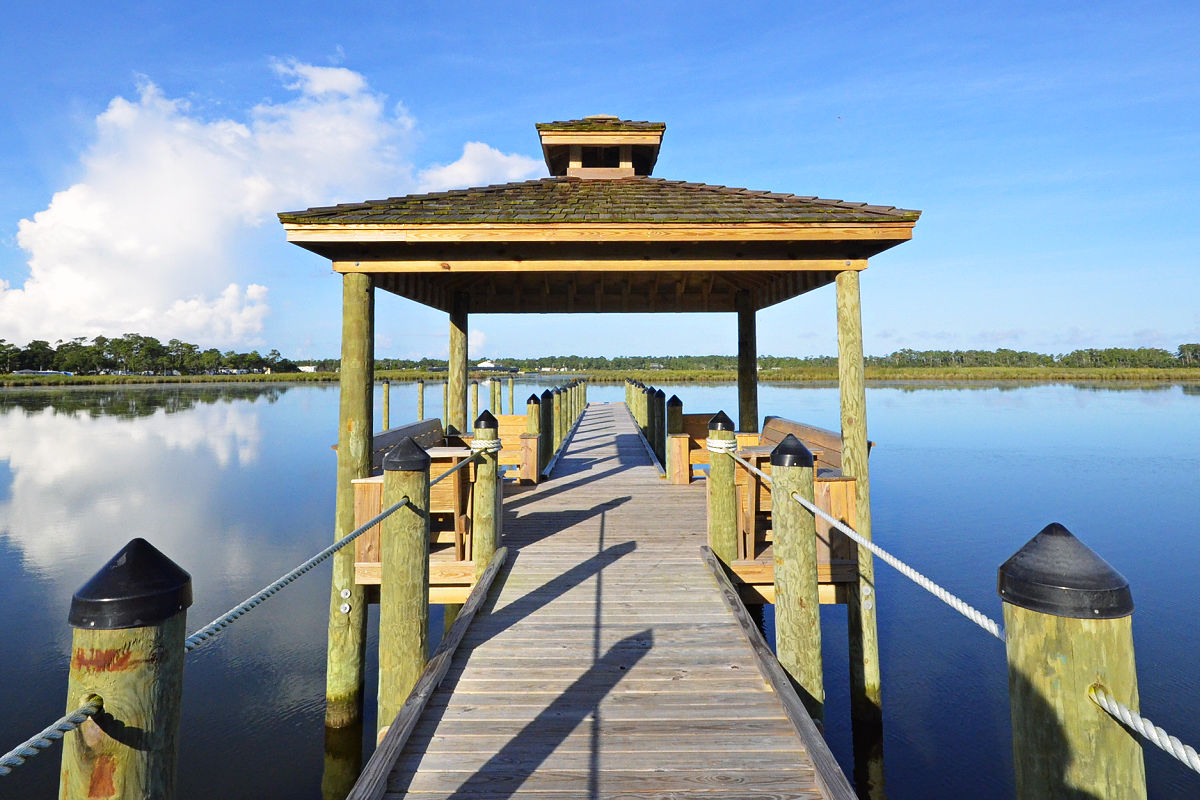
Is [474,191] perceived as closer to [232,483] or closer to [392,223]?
[392,223]

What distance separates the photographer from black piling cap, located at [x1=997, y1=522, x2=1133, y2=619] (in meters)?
1.43

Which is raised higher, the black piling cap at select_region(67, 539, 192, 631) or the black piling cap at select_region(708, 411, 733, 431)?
the black piling cap at select_region(708, 411, 733, 431)

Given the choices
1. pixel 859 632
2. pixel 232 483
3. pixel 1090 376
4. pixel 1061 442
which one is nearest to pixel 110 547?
pixel 232 483

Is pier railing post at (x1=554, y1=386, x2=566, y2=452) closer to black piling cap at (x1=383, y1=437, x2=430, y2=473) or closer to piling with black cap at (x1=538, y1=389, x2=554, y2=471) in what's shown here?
piling with black cap at (x1=538, y1=389, x2=554, y2=471)

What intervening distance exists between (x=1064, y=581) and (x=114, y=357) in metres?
152

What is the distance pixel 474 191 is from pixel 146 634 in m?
7.32

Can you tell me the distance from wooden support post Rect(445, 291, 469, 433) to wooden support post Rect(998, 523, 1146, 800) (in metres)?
9.31

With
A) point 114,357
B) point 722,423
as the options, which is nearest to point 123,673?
point 722,423

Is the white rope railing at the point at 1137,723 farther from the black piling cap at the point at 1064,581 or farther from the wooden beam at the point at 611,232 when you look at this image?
the wooden beam at the point at 611,232

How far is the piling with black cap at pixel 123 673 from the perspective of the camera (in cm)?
143

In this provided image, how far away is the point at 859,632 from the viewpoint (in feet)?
19.3

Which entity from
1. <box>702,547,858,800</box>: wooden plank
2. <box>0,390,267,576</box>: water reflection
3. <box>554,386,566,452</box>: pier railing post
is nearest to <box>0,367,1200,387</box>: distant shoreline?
<box>0,390,267,576</box>: water reflection

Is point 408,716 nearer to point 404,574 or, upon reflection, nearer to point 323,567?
point 404,574

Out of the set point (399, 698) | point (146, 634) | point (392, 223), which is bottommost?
point (399, 698)
